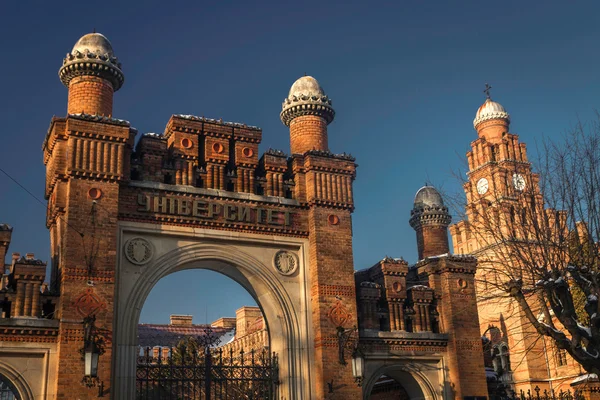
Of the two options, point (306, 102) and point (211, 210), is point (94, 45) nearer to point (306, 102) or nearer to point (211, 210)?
point (211, 210)

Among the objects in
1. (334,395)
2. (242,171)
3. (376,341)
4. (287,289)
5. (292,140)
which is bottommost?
(334,395)

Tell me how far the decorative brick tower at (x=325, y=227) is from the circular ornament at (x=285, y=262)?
1.73 ft

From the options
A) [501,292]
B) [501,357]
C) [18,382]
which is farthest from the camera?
[501,357]

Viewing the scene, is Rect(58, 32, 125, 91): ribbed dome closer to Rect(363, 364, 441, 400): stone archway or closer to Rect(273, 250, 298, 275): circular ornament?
Answer: Rect(273, 250, 298, 275): circular ornament

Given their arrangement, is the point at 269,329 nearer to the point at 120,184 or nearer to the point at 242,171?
the point at 242,171

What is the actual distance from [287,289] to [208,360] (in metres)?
3.16

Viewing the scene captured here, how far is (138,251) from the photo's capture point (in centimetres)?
1884

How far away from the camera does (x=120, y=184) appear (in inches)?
744

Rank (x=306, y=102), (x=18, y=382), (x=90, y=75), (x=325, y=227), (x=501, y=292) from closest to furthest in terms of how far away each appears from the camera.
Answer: (x=18, y=382), (x=90, y=75), (x=325, y=227), (x=306, y=102), (x=501, y=292)

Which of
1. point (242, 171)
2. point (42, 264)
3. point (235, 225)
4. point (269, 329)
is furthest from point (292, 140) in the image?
point (42, 264)

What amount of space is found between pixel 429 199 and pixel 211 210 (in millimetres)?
11167

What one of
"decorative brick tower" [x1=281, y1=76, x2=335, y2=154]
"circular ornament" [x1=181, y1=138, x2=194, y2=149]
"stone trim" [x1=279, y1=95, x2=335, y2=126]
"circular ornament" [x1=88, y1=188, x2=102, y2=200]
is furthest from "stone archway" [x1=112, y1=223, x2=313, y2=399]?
"stone trim" [x1=279, y1=95, x2=335, y2=126]

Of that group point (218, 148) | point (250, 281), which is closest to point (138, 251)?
point (250, 281)

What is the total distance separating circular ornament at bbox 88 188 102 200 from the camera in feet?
60.0
